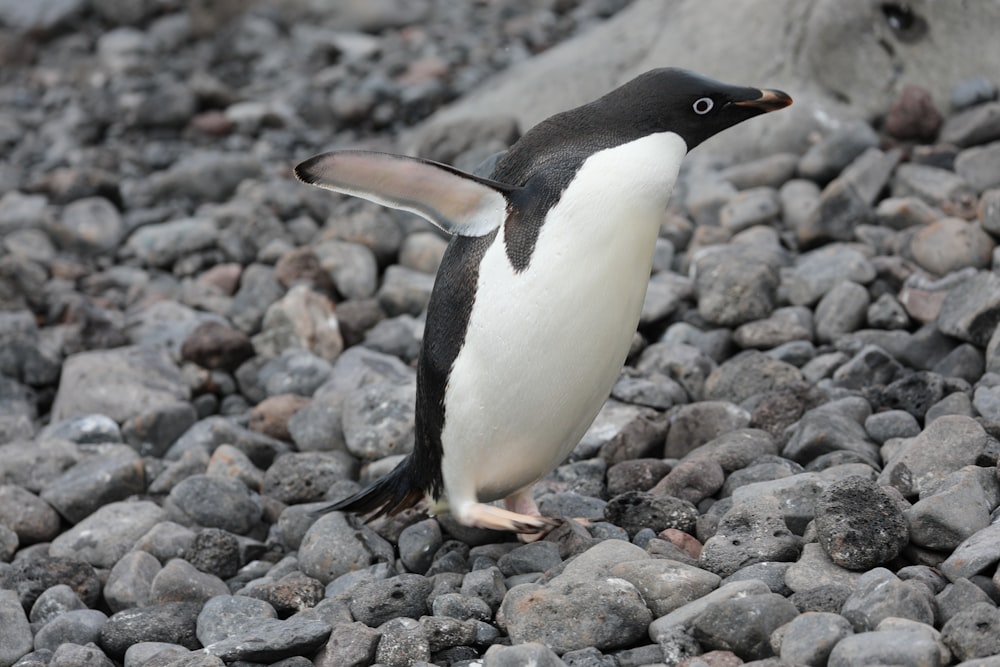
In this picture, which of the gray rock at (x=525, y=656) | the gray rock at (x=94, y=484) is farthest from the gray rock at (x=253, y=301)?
the gray rock at (x=525, y=656)

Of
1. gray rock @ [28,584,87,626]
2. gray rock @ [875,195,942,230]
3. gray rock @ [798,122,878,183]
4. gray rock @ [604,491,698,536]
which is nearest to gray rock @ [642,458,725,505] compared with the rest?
gray rock @ [604,491,698,536]

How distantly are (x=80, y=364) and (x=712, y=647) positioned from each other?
3685 mm

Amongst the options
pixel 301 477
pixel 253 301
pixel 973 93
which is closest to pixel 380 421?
pixel 301 477

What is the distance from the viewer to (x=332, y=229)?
6.80m

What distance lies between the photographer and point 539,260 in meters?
3.39

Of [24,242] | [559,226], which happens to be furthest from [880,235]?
[24,242]

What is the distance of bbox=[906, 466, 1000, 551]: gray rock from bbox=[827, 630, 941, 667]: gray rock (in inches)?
22.7

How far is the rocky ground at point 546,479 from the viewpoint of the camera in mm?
2992

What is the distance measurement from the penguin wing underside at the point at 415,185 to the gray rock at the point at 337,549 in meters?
1.01

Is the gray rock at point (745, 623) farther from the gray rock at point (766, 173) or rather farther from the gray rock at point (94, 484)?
the gray rock at point (766, 173)

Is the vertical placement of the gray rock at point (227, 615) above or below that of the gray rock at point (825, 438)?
below

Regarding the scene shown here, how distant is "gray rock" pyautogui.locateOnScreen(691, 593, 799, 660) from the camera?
275 centimetres

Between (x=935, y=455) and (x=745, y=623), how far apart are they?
1052 mm

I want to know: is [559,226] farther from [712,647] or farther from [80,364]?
[80,364]
